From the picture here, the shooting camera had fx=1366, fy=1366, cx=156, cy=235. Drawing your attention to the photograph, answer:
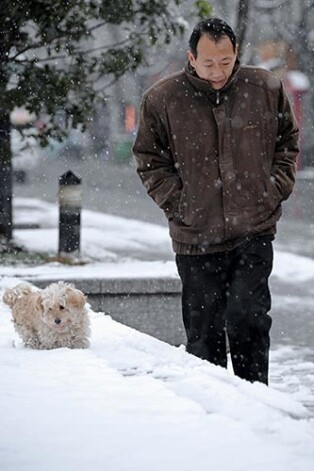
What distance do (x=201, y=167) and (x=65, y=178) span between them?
21.2 feet

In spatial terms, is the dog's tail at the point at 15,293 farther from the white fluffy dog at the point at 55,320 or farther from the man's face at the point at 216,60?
the man's face at the point at 216,60

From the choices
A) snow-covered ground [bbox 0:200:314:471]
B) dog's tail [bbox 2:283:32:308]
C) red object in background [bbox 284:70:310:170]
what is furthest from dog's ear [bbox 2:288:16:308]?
red object in background [bbox 284:70:310:170]

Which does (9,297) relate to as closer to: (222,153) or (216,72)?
(222,153)

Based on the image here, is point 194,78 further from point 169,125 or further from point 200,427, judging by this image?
point 200,427

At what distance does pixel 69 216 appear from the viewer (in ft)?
43.3

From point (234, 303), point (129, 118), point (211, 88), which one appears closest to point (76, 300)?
point (234, 303)

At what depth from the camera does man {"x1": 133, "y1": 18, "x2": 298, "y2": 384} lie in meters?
6.76

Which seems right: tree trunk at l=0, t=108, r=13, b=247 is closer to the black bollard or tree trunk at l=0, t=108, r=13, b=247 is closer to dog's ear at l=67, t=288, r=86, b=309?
the black bollard

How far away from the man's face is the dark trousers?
82cm

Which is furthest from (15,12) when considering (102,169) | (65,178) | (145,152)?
(102,169)

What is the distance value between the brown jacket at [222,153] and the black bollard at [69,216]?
20.3ft

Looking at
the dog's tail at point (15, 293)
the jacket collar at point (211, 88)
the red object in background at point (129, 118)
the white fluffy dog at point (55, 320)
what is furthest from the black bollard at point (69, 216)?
the red object in background at point (129, 118)

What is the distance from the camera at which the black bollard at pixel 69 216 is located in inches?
516

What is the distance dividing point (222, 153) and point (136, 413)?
1.82m
